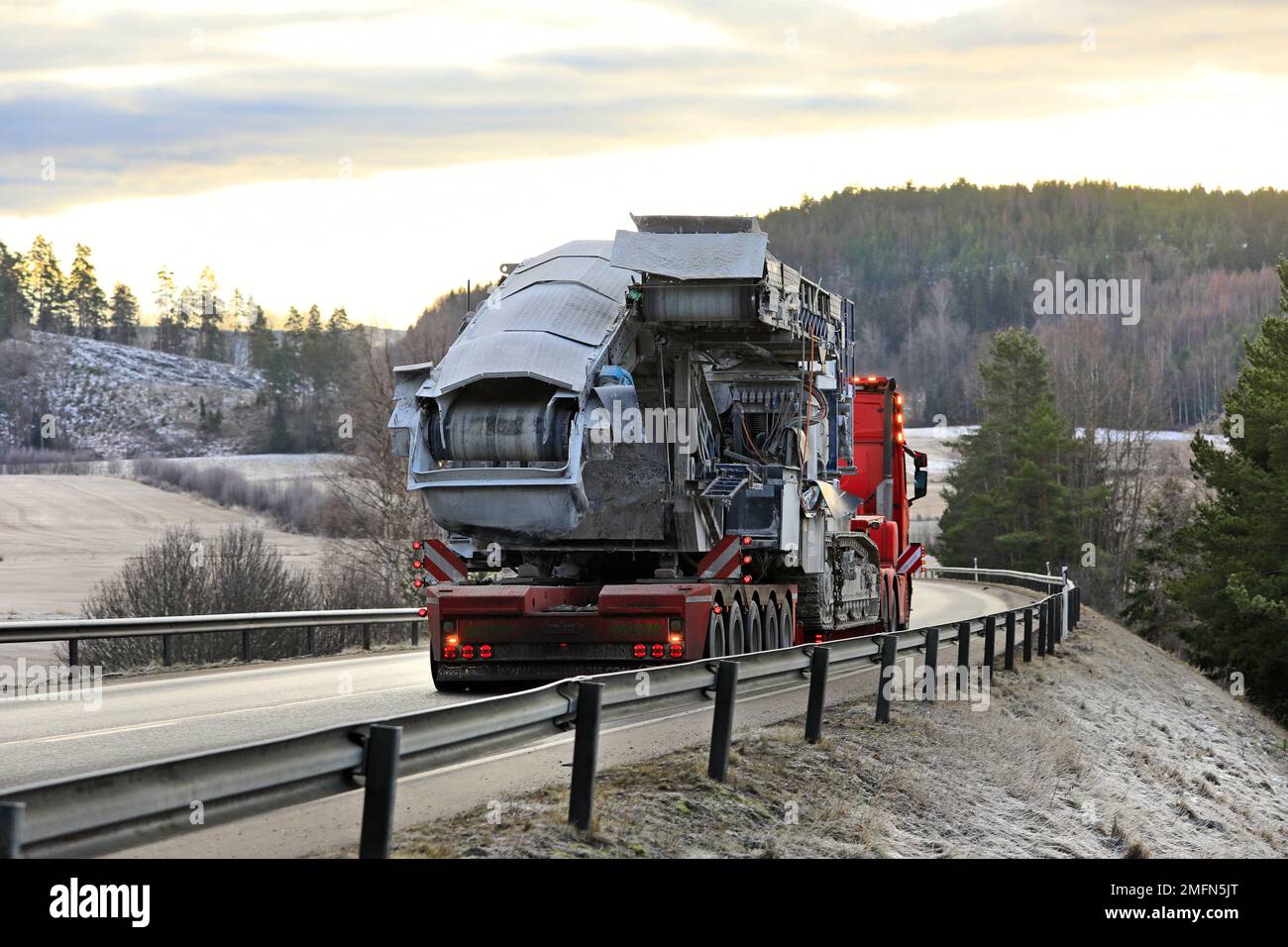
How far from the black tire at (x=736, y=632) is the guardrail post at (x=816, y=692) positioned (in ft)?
14.4

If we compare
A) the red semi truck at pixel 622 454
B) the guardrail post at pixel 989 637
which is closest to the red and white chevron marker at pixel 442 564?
the red semi truck at pixel 622 454

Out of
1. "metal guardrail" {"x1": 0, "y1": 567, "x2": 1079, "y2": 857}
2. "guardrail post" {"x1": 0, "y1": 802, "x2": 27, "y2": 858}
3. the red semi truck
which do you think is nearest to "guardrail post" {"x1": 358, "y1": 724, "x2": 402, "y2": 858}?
"metal guardrail" {"x1": 0, "y1": 567, "x2": 1079, "y2": 857}

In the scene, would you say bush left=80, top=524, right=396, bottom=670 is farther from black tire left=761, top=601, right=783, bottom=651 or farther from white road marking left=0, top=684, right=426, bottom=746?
black tire left=761, top=601, right=783, bottom=651

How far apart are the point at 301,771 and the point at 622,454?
10.2m

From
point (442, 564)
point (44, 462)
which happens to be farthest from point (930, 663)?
point (44, 462)

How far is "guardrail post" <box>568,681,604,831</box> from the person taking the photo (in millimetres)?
8797

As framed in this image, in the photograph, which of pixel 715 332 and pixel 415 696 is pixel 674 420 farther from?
pixel 415 696

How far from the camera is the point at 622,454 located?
1695 centimetres

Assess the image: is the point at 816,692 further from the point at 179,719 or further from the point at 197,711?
the point at 197,711

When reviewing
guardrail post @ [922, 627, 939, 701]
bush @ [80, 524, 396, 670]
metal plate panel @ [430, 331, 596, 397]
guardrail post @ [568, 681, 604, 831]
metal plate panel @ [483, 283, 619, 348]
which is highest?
metal plate panel @ [483, 283, 619, 348]

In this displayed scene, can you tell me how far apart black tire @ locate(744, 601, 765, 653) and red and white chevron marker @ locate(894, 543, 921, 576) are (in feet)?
30.2

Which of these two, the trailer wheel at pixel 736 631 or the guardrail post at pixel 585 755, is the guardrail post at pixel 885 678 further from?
the guardrail post at pixel 585 755

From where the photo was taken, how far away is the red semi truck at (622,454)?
15.5 metres

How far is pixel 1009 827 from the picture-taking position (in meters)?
11.6
